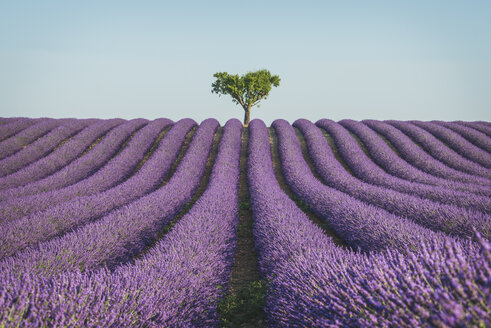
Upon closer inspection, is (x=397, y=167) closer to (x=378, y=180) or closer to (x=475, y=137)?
(x=378, y=180)

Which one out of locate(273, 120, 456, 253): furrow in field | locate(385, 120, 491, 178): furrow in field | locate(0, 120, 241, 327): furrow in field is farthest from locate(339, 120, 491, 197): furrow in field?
locate(0, 120, 241, 327): furrow in field

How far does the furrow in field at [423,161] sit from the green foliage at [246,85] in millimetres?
10801

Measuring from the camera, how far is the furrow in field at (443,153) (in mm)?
11791

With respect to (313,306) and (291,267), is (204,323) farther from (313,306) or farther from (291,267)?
(313,306)

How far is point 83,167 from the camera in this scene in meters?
12.2

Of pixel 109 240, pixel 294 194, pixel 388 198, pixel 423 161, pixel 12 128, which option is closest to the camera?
pixel 109 240

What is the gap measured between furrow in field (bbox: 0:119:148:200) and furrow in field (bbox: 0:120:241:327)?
6.94 metres

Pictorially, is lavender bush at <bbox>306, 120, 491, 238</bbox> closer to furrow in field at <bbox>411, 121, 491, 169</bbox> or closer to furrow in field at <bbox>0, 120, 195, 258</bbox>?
furrow in field at <bbox>411, 121, 491, 169</bbox>

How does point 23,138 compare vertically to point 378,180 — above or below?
above

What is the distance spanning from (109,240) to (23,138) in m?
16.4

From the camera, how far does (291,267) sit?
3143 mm

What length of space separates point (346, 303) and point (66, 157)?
1531 centimetres

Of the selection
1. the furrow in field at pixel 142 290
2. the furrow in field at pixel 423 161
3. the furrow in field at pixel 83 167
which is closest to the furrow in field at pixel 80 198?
the furrow in field at pixel 83 167

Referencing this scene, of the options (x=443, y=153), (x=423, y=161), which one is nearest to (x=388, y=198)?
(x=423, y=161)
